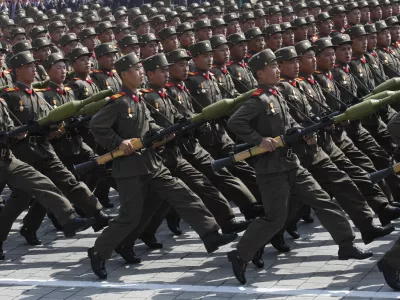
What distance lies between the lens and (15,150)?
36.4 ft

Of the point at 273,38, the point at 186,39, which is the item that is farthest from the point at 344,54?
the point at 186,39

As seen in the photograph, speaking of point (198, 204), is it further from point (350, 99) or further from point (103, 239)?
point (350, 99)

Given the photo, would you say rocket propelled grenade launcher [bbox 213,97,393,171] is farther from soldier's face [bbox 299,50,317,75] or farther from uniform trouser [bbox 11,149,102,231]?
uniform trouser [bbox 11,149,102,231]

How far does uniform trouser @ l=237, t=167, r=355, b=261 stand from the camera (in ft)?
Result: 31.0

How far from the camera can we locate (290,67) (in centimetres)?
1063

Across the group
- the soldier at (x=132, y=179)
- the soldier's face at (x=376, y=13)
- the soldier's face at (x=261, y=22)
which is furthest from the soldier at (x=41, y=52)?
the soldier's face at (x=376, y=13)

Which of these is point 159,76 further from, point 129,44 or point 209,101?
point 129,44

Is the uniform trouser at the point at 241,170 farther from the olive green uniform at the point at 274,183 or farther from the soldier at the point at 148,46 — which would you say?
the soldier at the point at 148,46

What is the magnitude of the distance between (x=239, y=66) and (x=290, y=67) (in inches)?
120

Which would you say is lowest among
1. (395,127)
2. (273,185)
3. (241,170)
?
(241,170)

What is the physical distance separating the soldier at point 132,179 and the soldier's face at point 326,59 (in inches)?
104

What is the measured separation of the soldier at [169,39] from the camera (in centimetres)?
1541

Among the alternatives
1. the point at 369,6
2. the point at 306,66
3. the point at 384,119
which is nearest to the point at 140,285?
the point at 306,66

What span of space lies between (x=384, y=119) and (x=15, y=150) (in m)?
4.30
